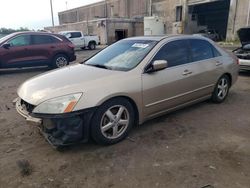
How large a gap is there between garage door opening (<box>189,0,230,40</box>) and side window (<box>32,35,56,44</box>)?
90.2 feet

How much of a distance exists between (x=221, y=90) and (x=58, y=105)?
3763 millimetres

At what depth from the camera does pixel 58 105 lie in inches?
116

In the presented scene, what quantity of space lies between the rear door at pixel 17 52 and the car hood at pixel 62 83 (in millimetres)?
6243

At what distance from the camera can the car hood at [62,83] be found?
122 inches

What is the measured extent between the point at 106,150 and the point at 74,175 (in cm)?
64

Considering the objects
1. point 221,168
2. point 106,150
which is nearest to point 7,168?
point 106,150

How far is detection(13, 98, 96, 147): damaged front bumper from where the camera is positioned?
9.68ft

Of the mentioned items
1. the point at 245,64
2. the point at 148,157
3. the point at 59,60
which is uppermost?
the point at 245,64

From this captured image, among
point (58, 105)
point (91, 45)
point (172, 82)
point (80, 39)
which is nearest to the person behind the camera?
point (58, 105)

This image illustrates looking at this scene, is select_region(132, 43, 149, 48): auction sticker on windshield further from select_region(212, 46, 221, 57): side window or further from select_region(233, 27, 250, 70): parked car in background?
select_region(233, 27, 250, 70): parked car in background

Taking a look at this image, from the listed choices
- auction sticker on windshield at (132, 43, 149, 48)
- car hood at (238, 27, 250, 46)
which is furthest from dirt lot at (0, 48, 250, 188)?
car hood at (238, 27, 250, 46)

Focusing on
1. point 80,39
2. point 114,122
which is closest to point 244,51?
point 114,122

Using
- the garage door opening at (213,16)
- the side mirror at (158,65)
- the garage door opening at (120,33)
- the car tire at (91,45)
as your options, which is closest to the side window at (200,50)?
the side mirror at (158,65)

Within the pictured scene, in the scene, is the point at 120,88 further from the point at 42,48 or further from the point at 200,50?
the point at 42,48
